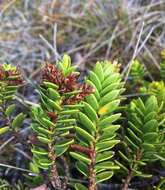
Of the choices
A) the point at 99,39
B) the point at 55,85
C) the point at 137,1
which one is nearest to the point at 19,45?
the point at 99,39

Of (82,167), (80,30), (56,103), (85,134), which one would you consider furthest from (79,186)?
(80,30)

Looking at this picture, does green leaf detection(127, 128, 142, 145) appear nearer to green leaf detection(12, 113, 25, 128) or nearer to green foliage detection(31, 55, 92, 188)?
green foliage detection(31, 55, 92, 188)

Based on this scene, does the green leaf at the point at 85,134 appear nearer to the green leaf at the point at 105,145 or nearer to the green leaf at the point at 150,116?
the green leaf at the point at 105,145

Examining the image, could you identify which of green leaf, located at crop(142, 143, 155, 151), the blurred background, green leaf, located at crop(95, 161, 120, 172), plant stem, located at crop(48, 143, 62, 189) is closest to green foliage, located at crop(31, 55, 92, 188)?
plant stem, located at crop(48, 143, 62, 189)

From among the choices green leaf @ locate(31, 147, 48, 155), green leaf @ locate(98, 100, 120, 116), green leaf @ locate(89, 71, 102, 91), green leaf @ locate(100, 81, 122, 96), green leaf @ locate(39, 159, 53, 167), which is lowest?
green leaf @ locate(39, 159, 53, 167)

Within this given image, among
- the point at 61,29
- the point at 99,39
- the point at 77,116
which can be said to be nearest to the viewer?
the point at 77,116

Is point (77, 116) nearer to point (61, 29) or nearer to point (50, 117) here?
point (50, 117)

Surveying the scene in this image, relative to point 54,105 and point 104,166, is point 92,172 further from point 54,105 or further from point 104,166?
point 54,105
